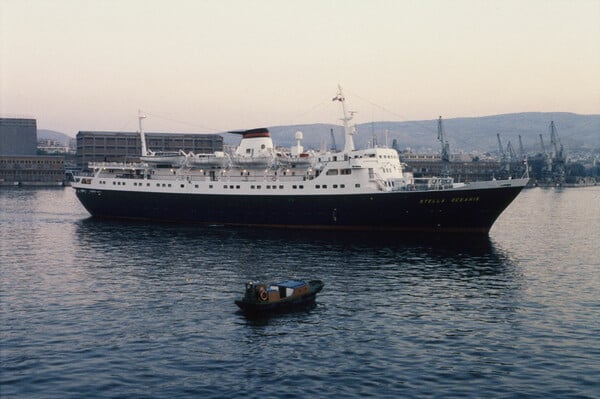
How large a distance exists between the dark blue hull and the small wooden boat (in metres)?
31.6

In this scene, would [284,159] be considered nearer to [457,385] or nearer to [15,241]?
[15,241]

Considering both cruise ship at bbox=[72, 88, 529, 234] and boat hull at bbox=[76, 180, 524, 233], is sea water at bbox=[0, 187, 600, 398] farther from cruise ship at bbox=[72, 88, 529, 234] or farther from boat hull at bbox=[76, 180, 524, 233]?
cruise ship at bbox=[72, 88, 529, 234]

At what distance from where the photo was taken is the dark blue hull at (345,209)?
209 ft

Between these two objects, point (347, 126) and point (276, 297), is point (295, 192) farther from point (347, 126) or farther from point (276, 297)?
point (276, 297)

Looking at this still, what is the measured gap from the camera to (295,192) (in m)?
69.6

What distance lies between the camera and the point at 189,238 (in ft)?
208

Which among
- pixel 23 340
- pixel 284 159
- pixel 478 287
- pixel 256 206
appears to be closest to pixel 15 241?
pixel 256 206

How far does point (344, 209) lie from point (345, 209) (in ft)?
0.43

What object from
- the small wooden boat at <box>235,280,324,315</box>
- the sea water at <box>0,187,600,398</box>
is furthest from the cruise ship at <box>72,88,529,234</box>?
the small wooden boat at <box>235,280,324,315</box>

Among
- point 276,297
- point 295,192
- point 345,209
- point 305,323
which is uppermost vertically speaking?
point 295,192

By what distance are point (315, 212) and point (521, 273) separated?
29.2m

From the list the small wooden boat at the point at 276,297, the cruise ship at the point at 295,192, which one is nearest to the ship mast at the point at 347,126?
the cruise ship at the point at 295,192

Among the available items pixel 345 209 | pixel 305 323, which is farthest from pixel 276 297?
pixel 345 209

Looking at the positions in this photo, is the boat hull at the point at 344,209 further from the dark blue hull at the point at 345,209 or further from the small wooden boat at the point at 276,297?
the small wooden boat at the point at 276,297
